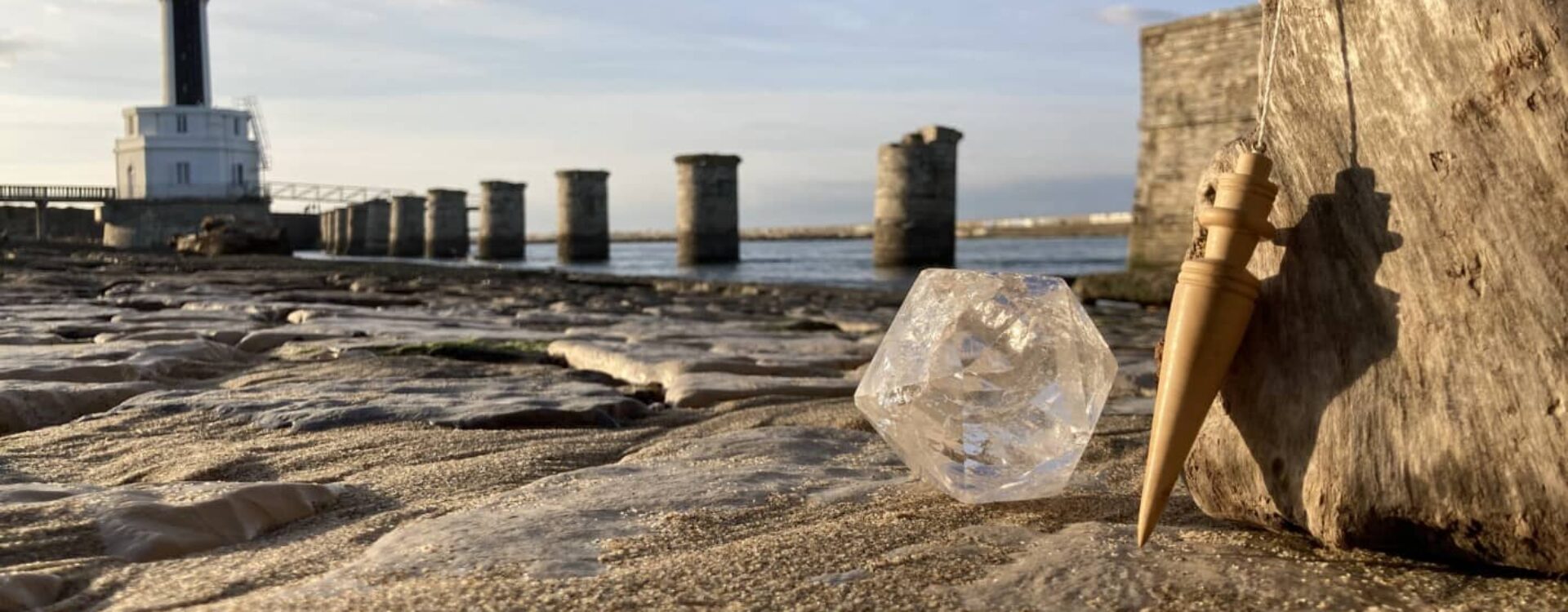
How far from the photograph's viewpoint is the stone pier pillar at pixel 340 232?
52719 mm

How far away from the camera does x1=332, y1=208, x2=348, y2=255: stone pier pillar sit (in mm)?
52719

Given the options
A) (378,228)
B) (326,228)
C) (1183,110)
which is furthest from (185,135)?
(1183,110)

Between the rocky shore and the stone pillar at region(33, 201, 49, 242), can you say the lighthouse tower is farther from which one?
Answer: the rocky shore

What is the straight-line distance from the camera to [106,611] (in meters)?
1.28

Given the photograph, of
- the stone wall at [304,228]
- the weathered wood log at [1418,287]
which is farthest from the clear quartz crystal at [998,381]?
the stone wall at [304,228]

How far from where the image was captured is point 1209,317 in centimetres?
143

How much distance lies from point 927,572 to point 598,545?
418mm

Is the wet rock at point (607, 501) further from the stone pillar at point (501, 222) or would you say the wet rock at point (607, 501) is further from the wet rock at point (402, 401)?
the stone pillar at point (501, 222)

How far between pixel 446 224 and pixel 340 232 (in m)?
13.0

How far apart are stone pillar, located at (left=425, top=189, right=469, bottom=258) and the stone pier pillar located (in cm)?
1054

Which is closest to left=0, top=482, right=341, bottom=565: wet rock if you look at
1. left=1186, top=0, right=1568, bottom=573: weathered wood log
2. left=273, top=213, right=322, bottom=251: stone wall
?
left=1186, top=0, right=1568, bottom=573: weathered wood log

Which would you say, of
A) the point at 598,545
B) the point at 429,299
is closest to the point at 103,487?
the point at 598,545

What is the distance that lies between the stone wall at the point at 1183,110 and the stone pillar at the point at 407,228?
34.7m

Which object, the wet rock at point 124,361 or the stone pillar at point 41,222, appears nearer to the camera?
the wet rock at point 124,361
